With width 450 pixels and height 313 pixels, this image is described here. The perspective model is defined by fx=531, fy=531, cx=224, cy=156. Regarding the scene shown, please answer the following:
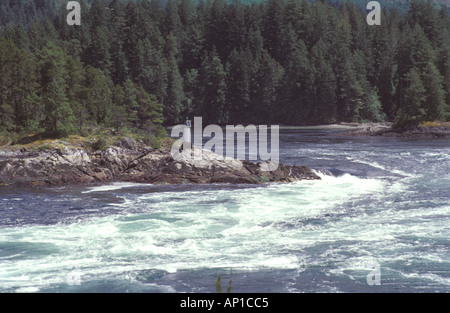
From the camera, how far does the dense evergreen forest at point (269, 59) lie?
318ft

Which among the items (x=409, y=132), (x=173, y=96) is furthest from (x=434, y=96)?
(x=173, y=96)

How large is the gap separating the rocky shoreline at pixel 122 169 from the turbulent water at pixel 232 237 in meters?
1.59

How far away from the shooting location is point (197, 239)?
63.0ft

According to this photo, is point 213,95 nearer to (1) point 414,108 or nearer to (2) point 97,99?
(1) point 414,108

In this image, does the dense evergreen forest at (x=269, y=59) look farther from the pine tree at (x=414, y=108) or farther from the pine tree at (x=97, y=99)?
the pine tree at (x=97, y=99)

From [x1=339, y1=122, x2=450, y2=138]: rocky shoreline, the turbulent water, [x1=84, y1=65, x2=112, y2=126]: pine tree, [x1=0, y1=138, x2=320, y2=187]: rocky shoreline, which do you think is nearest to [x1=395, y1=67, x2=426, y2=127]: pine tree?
[x1=339, y1=122, x2=450, y2=138]: rocky shoreline

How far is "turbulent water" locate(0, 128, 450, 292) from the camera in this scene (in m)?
14.6

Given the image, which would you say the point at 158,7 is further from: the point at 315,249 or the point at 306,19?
the point at 315,249

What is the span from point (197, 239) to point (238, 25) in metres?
113

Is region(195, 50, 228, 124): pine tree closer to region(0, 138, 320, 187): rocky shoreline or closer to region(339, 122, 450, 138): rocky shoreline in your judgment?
region(339, 122, 450, 138): rocky shoreline

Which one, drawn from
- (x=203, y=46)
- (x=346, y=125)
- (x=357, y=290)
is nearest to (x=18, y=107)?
(x=357, y=290)

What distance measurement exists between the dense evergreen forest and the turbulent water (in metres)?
49.0

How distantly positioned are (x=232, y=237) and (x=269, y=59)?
313ft

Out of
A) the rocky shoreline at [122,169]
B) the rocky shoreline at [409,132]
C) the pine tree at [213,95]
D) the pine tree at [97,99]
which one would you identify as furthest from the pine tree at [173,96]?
the rocky shoreline at [122,169]
